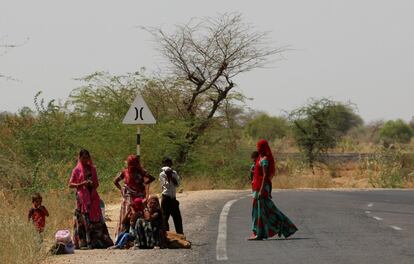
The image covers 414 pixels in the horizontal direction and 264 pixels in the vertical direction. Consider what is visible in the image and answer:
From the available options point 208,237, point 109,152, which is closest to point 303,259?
point 208,237

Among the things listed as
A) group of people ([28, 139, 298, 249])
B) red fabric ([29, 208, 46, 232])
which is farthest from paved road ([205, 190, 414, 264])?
red fabric ([29, 208, 46, 232])

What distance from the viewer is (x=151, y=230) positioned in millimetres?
15961

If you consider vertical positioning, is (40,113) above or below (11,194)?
above

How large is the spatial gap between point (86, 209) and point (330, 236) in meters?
4.53

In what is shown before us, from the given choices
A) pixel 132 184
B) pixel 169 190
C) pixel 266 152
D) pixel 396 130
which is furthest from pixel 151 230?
pixel 396 130

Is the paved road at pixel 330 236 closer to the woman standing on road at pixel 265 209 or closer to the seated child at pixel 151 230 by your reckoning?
the woman standing on road at pixel 265 209

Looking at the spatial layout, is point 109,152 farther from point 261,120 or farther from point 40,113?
point 261,120

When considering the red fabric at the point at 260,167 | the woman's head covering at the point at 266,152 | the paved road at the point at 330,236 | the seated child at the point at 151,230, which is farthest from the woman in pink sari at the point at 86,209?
the woman's head covering at the point at 266,152

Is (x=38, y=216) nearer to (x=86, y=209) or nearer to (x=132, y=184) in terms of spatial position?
(x=86, y=209)

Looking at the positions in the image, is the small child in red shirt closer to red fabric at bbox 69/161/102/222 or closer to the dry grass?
the dry grass

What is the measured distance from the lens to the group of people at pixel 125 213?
16000 mm

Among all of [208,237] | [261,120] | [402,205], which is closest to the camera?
[208,237]

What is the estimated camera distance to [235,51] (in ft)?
149

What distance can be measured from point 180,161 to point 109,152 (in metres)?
5.43
